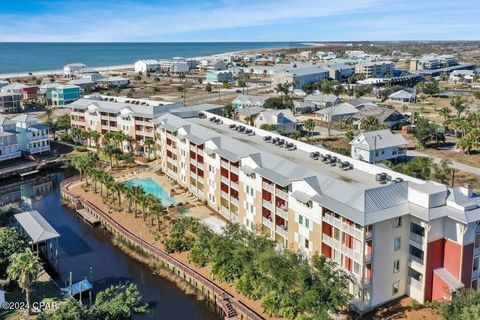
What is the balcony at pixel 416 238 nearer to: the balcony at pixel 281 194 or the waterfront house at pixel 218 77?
the balcony at pixel 281 194

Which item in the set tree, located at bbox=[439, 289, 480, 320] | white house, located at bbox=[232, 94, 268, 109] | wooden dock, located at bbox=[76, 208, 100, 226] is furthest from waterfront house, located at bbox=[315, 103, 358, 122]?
tree, located at bbox=[439, 289, 480, 320]

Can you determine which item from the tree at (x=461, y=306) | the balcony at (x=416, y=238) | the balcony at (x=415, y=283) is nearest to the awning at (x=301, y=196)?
the balcony at (x=416, y=238)

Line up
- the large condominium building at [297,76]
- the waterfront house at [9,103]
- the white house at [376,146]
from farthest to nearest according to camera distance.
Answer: the large condominium building at [297,76] < the waterfront house at [9,103] < the white house at [376,146]

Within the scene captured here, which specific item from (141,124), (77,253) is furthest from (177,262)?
(141,124)

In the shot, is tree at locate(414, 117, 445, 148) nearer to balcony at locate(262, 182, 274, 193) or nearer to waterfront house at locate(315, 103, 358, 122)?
waterfront house at locate(315, 103, 358, 122)

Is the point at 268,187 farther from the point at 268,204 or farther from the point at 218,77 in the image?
the point at 218,77
